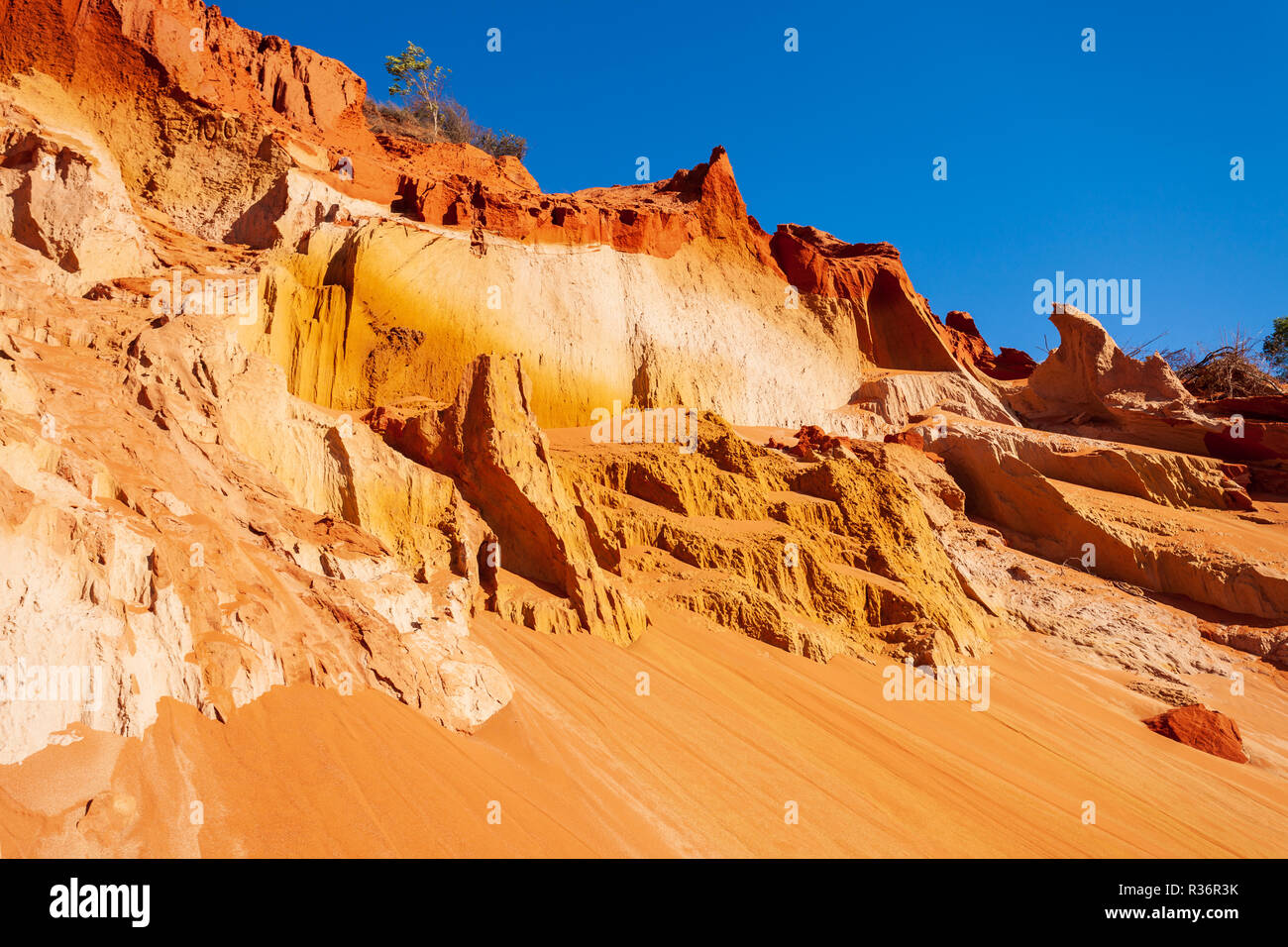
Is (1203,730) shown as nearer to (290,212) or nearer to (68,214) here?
(68,214)

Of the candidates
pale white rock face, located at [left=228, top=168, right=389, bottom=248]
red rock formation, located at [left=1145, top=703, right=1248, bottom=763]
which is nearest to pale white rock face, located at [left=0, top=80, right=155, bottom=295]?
pale white rock face, located at [left=228, top=168, right=389, bottom=248]

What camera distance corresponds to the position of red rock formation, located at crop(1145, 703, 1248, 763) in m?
10.9

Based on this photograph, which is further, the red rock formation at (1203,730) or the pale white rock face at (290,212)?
the pale white rock face at (290,212)

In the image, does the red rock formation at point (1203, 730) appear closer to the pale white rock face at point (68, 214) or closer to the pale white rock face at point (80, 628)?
the pale white rock face at point (80, 628)

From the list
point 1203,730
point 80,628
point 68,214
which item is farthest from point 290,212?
point 1203,730

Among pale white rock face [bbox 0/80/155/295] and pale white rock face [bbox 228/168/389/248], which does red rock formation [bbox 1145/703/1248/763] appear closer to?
pale white rock face [bbox 0/80/155/295]

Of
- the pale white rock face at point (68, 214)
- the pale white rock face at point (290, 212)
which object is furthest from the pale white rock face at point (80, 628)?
the pale white rock face at point (290, 212)

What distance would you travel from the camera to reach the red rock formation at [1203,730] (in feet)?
35.8

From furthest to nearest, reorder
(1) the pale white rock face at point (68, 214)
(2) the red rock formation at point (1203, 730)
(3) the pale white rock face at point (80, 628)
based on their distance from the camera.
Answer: (1) the pale white rock face at point (68, 214) → (2) the red rock formation at point (1203, 730) → (3) the pale white rock face at point (80, 628)

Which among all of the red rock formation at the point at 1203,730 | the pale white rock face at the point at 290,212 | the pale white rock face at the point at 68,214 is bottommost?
the red rock formation at the point at 1203,730

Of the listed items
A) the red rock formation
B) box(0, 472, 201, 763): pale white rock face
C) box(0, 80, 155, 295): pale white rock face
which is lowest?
the red rock formation

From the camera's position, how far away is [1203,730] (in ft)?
36.2
